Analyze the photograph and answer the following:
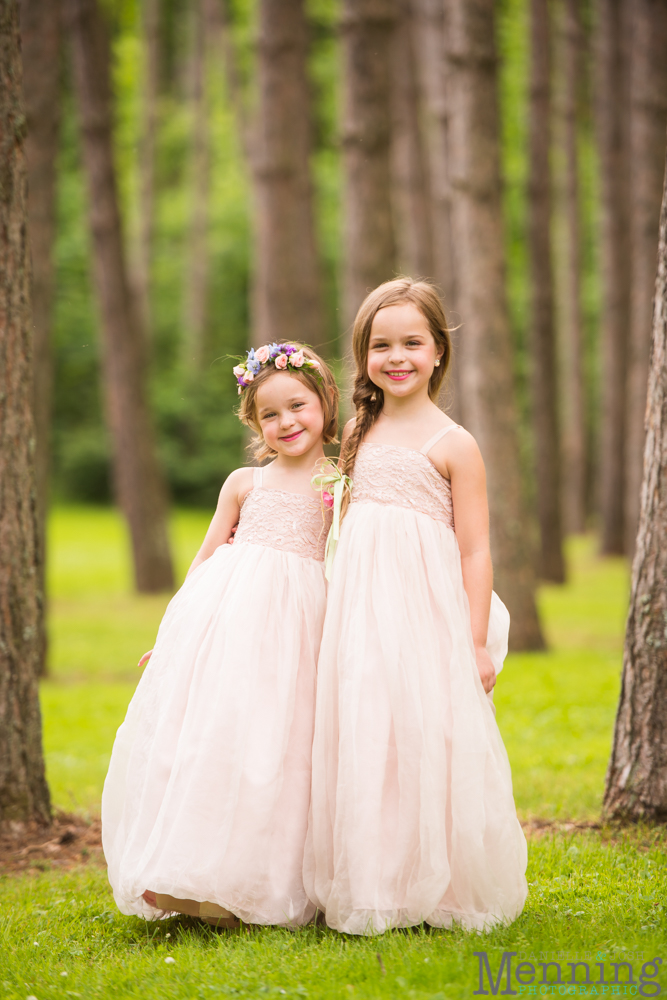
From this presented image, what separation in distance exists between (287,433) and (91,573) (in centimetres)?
1442

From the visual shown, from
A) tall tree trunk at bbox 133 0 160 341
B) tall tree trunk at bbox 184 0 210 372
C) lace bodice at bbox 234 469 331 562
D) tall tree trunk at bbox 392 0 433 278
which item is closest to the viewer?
lace bodice at bbox 234 469 331 562

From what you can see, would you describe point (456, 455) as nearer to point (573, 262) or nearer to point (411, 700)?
point (411, 700)

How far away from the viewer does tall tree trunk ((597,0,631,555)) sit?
1358 cm

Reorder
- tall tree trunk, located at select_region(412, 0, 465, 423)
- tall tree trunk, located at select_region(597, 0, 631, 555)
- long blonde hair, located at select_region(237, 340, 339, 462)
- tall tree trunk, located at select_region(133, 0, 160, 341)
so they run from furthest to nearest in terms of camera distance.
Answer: tall tree trunk, located at select_region(133, 0, 160, 341), tall tree trunk, located at select_region(597, 0, 631, 555), tall tree trunk, located at select_region(412, 0, 465, 423), long blonde hair, located at select_region(237, 340, 339, 462)

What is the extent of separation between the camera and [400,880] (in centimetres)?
291

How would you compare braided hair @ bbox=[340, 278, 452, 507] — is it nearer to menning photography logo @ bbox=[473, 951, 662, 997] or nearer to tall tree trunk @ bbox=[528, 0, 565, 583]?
menning photography logo @ bbox=[473, 951, 662, 997]

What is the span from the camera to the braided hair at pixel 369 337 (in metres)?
3.29

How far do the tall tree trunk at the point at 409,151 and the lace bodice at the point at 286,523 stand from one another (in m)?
10.7

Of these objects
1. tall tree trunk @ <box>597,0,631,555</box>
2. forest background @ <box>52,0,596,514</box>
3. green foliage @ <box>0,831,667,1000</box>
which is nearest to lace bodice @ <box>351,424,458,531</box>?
green foliage @ <box>0,831,667,1000</box>

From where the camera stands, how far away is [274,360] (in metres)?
3.44

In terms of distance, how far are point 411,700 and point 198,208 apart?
24295mm

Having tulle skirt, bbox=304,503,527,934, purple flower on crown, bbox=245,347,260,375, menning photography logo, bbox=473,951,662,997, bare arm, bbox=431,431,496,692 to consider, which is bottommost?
menning photography logo, bbox=473,951,662,997

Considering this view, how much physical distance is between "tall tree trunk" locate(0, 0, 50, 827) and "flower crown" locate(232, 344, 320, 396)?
3.88 ft

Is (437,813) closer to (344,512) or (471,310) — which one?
(344,512)
